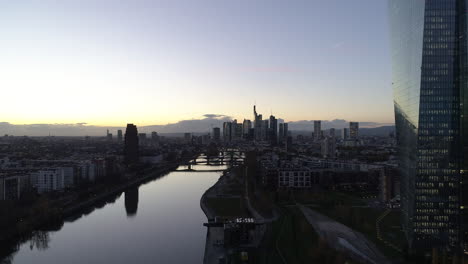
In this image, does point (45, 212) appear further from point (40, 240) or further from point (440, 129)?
point (440, 129)

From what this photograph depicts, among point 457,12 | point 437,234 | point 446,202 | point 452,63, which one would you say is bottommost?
point 437,234

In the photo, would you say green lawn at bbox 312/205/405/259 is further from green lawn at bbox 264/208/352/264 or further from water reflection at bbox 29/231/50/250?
water reflection at bbox 29/231/50/250

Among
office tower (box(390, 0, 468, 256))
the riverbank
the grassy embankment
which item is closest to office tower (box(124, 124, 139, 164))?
the riverbank

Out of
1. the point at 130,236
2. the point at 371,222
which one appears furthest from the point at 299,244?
the point at 130,236

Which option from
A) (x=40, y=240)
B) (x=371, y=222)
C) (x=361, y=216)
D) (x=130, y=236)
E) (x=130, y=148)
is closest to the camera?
(x=40, y=240)

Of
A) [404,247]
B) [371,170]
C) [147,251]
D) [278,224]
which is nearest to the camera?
[404,247]

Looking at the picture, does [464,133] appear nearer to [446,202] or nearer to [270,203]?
[446,202]

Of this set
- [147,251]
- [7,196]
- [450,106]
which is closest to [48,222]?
[7,196]
